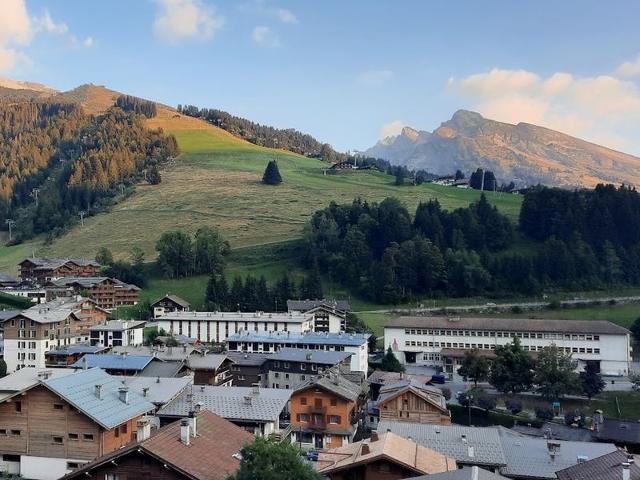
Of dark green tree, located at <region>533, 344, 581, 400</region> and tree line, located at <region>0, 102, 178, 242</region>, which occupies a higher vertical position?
tree line, located at <region>0, 102, 178, 242</region>

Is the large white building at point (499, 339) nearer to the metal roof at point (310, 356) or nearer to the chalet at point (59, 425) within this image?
the metal roof at point (310, 356)

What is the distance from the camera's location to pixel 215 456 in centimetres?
2044

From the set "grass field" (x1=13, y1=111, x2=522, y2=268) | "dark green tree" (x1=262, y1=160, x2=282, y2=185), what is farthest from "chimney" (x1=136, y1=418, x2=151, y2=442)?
"dark green tree" (x1=262, y1=160, x2=282, y2=185)

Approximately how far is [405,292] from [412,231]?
13146 mm

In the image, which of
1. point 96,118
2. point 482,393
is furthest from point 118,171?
point 482,393

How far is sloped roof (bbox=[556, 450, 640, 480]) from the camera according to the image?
1973cm

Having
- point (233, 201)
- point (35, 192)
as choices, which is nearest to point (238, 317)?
point (233, 201)

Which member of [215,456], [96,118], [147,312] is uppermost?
[96,118]

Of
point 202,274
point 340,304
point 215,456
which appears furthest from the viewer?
point 202,274

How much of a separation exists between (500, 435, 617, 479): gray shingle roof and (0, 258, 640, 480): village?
0.26 feet

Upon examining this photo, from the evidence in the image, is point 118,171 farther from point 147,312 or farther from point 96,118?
point 147,312

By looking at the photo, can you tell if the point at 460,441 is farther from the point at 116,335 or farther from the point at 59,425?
the point at 116,335

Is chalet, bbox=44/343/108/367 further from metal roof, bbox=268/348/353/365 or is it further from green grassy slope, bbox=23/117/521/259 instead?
green grassy slope, bbox=23/117/521/259

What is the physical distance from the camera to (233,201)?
127125 mm
